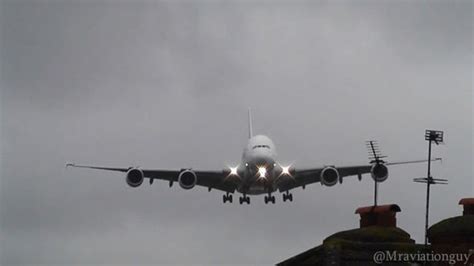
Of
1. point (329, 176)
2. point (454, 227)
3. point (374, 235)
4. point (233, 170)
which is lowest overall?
point (374, 235)

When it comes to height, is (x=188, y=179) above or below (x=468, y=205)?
above

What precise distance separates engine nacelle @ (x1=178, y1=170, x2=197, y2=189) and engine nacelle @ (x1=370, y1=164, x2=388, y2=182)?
1697cm

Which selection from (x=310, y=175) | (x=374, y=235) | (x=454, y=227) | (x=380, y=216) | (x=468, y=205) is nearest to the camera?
(x=454, y=227)

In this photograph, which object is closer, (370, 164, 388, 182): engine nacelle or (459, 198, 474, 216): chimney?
(459, 198, 474, 216): chimney

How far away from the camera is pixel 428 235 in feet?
245

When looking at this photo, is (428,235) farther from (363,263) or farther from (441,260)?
(363,263)

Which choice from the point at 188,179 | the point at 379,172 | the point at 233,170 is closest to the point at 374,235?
the point at 379,172

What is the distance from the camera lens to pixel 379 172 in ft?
269

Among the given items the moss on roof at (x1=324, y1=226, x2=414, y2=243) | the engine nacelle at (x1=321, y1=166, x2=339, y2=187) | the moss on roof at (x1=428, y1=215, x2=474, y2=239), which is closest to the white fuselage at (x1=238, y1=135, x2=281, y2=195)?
the engine nacelle at (x1=321, y1=166, x2=339, y2=187)

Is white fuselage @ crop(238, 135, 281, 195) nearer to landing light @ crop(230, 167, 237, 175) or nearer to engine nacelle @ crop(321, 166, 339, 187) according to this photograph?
landing light @ crop(230, 167, 237, 175)

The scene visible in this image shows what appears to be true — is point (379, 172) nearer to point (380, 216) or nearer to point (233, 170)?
point (380, 216)

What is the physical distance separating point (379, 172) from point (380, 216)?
4.14 meters

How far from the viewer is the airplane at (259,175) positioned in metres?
79.1

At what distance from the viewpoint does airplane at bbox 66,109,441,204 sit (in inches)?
3115
